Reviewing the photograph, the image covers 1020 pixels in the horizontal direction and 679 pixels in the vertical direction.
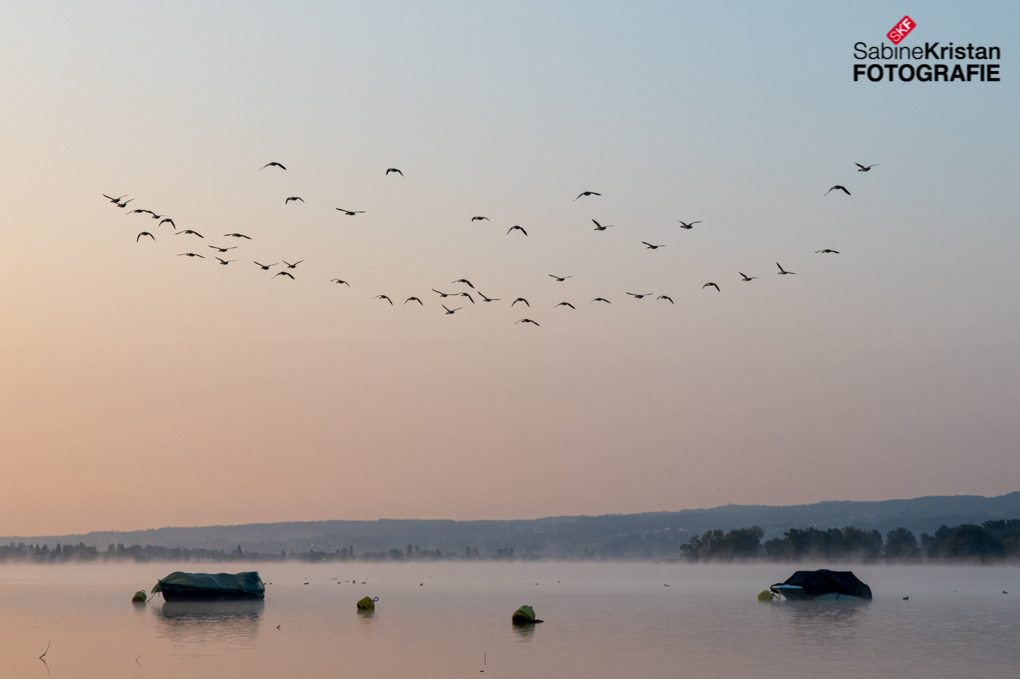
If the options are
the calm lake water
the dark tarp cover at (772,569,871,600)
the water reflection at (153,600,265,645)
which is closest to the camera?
the calm lake water

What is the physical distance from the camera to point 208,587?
4843 inches

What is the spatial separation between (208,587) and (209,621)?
70.3 feet

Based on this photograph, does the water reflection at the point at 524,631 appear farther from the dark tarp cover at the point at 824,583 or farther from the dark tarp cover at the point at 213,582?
the dark tarp cover at the point at 213,582

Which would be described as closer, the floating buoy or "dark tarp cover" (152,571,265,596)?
the floating buoy

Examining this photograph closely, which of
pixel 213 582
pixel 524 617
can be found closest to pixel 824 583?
pixel 524 617

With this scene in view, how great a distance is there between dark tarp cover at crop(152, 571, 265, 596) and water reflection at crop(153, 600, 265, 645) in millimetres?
2177

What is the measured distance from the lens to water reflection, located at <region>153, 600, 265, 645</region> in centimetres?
8394

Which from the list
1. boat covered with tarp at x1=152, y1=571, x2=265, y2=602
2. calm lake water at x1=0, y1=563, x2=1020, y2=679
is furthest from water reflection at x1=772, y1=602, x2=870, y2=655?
boat covered with tarp at x1=152, y1=571, x2=265, y2=602

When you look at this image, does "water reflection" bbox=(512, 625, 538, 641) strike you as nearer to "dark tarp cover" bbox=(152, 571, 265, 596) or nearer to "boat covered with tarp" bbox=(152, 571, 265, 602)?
"dark tarp cover" bbox=(152, 571, 265, 596)

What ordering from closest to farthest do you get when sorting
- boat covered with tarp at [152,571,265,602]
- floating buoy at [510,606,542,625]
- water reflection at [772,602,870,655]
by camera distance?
water reflection at [772,602,870,655], floating buoy at [510,606,542,625], boat covered with tarp at [152,571,265,602]

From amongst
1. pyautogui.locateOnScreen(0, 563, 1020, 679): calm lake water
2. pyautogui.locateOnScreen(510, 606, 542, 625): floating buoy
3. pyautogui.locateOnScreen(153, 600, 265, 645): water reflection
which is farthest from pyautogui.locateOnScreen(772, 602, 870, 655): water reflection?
pyautogui.locateOnScreen(153, 600, 265, 645): water reflection

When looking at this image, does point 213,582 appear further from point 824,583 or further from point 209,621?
point 824,583

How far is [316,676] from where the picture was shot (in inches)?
2452

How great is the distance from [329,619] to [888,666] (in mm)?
62330
